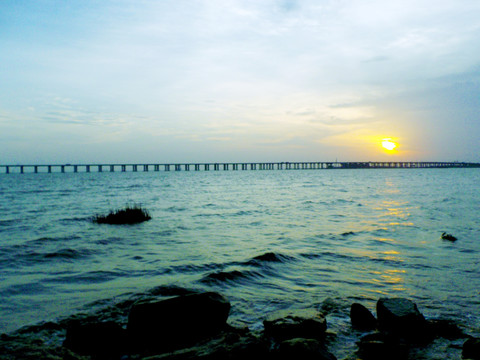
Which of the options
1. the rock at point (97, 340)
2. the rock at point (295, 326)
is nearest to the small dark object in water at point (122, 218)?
the rock at point (97, 340)

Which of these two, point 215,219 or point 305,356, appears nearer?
point 305,356

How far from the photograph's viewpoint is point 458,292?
26.5ft

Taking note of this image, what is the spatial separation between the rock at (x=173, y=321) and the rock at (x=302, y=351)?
119 centimetres

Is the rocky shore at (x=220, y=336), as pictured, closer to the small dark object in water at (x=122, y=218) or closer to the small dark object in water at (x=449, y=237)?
the small dark object in water at (x=449, y=237)

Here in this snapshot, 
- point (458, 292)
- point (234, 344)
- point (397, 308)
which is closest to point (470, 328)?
point (397, 308)

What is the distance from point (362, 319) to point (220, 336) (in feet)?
8.93

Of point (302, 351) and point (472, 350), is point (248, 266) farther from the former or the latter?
point (472, 350)

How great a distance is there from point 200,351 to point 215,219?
699 inches

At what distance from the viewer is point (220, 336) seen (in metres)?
4.89

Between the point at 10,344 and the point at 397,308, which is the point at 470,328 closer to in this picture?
the point at 397,308

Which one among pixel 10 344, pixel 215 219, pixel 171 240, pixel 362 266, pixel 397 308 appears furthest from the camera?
pixel 215 219

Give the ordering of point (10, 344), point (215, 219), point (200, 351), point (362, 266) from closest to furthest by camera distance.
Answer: point (200, 351) → point (10, 344) → point (362, 266) → point (215, 219)

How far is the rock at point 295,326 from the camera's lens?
219 inches

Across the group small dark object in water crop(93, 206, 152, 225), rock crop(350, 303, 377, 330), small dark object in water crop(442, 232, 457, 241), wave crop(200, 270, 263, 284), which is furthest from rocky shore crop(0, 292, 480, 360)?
small dark object in water crop(93, 206, 152, 225)
